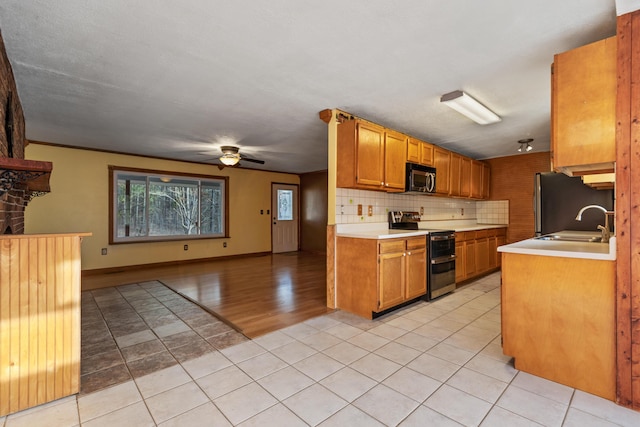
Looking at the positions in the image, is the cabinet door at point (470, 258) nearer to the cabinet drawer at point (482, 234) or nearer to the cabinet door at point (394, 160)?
the cabinet drawer at point (482, 234)

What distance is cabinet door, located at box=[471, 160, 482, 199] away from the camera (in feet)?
17.7

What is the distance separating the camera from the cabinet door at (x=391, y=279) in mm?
3021

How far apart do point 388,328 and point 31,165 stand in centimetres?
283

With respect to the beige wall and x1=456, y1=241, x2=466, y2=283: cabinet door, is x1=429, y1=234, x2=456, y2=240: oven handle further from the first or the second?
the beige wall

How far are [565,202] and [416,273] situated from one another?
2.38 metres

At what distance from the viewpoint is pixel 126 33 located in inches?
74.9

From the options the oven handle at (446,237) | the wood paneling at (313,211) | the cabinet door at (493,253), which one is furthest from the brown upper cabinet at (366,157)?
the wood paneling at (313,211)

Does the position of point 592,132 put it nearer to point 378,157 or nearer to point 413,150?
point 378,157

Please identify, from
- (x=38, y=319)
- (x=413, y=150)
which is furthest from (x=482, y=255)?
(x=38, y=319)

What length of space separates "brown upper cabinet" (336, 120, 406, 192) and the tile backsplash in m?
0.28

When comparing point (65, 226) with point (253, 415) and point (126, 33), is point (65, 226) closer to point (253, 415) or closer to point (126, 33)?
point (126, 33)

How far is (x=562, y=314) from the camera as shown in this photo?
1882 mm

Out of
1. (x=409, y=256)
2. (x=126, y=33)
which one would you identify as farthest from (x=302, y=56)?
(x=409, y=256)

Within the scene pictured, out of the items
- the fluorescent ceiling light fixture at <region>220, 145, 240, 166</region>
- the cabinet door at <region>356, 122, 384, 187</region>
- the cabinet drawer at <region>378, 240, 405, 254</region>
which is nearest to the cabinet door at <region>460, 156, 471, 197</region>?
the cabinet door at <region>356, 122, 384, 187</region>
